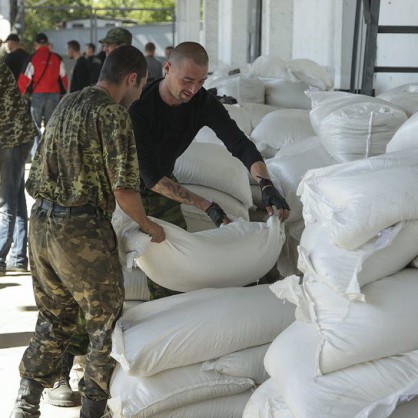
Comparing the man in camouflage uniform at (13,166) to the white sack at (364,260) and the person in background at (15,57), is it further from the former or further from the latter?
the person in background at (15,57)

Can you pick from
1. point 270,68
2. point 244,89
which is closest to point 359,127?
point 244,89

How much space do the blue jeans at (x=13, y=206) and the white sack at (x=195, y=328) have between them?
2543mm

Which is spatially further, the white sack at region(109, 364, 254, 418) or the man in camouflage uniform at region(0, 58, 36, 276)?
the man in camouflage uniform at region(0, 58, 36, 276)

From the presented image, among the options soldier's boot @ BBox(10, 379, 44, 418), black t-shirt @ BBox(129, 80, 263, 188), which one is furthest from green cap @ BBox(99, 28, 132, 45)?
soldier's boot @ BBox(10, 379, 44, 418)

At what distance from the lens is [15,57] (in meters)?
11.0

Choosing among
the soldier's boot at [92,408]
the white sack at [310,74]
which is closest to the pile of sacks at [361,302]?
the soldier's boot at [92,408]

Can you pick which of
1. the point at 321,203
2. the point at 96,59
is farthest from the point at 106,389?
the point at 96,59

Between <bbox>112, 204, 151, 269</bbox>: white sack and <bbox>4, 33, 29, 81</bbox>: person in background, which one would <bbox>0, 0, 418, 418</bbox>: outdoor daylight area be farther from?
<bbox>4, 33, 29, 81</bbox>: person in background

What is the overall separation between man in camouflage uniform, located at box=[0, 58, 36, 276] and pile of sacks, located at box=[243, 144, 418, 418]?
10.2 ft

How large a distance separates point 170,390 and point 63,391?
2.44 ft

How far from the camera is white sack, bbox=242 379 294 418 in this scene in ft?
8.93

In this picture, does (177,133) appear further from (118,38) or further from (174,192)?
(118,38)

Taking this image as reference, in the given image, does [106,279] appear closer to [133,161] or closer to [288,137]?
[133,161]

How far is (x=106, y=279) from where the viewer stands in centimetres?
315
